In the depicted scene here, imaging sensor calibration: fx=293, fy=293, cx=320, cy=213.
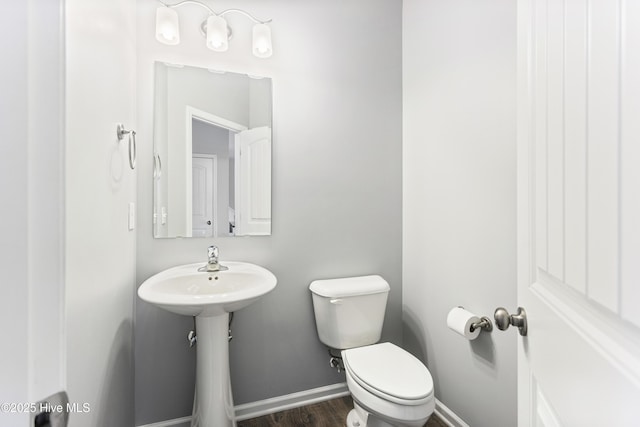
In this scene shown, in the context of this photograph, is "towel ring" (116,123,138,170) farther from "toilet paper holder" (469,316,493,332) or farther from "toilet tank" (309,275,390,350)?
"toilet paper holder" (469,316,493,332)

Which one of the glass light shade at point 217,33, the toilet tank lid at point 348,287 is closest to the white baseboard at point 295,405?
the toilet tank lid at point 348,287

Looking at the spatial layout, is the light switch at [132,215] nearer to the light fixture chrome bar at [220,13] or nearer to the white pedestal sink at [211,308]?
the white pedestal sink at [211,308]

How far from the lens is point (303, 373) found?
1.75m

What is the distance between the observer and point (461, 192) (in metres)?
1.50

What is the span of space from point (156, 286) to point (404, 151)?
63.5 inches

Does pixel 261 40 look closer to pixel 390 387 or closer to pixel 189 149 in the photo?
pixel 189 149

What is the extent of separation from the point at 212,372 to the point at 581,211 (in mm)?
1430

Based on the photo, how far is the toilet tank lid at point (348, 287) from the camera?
1601 mm

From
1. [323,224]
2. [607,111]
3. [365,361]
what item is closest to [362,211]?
[323,224]

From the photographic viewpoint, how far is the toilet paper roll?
4.30 feet

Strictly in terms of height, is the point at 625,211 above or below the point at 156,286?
above

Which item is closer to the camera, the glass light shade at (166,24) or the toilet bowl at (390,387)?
the toilet bowl at (390,387)

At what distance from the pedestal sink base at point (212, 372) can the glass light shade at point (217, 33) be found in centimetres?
137

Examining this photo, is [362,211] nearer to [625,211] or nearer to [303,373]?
[303,373]
